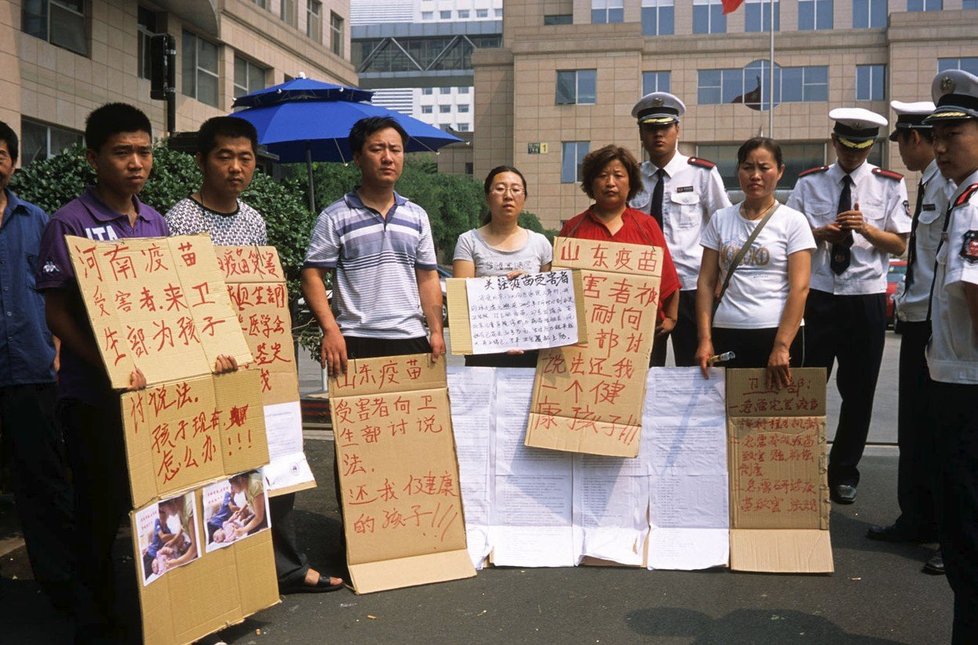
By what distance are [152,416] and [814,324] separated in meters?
3.78

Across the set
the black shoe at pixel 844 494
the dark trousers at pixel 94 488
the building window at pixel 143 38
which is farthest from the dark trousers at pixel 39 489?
the building window at pixel 143 38

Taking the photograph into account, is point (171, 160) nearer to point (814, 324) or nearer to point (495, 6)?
point (814, 324)

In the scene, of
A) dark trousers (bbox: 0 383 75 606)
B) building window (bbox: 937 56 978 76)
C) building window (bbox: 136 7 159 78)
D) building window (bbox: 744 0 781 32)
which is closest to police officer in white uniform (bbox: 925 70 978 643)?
dark trousers (bbox: 0 383 75 606)

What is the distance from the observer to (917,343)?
508 centimetres

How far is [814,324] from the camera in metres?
5.68

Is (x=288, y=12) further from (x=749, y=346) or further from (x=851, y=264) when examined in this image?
(x=749, y=346)

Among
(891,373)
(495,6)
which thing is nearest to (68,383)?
(891,373)

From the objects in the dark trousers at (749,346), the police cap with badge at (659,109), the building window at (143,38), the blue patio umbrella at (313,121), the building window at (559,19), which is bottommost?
the dark trousers at (749,346)

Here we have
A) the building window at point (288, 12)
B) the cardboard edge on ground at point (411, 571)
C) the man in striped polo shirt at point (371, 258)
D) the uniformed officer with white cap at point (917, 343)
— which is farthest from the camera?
the building window at point (288, 12)

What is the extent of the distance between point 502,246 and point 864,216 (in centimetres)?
206

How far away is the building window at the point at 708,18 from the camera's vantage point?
47.8 meters

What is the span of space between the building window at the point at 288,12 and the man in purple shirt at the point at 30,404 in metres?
30.9

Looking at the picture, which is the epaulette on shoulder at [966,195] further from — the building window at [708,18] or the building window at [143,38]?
the building window at [708,18]

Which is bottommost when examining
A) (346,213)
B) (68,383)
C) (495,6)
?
(68,383)
